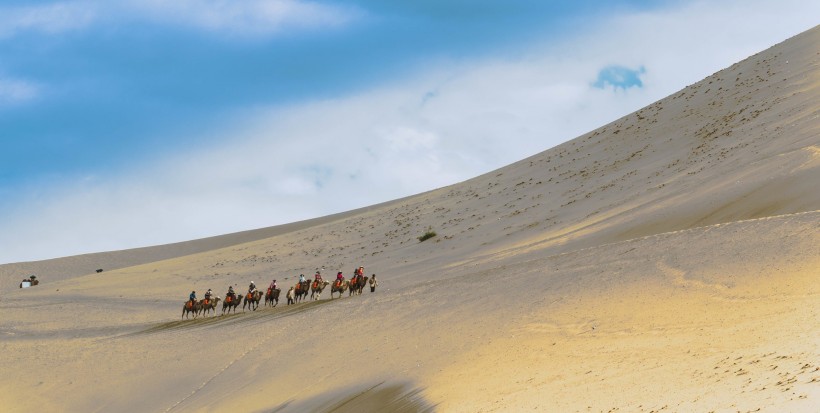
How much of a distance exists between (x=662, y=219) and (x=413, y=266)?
17147 mm

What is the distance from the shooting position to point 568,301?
22.3 meters

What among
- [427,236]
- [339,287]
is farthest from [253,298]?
[427,236]

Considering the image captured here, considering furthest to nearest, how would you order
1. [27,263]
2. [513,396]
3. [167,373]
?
[27,263]
[167,373]
[513,396]

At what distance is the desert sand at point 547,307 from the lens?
16.1 metres

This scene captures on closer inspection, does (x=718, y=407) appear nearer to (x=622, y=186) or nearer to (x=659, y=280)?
(x=659, y=280)

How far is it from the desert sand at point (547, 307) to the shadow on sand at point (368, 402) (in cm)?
8

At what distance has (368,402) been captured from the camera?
62.1 feet

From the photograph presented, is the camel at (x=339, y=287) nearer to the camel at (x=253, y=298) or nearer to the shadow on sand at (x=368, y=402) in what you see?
the camel at (x=253, y=298)

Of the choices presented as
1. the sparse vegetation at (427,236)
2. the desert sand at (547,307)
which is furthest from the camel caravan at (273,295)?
the sparse vegetation at (427,236)

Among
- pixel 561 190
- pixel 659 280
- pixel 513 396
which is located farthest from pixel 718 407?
pixel 561 190

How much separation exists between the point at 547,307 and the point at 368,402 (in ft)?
16.9

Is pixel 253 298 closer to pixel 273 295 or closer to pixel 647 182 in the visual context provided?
pixel 273 295

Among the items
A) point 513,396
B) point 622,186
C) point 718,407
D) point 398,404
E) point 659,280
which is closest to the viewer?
point 718,407

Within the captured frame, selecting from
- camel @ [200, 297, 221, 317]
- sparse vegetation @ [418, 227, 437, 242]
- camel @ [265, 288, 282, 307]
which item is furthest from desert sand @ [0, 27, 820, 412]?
camel @ [265, 288, 282, 307]
